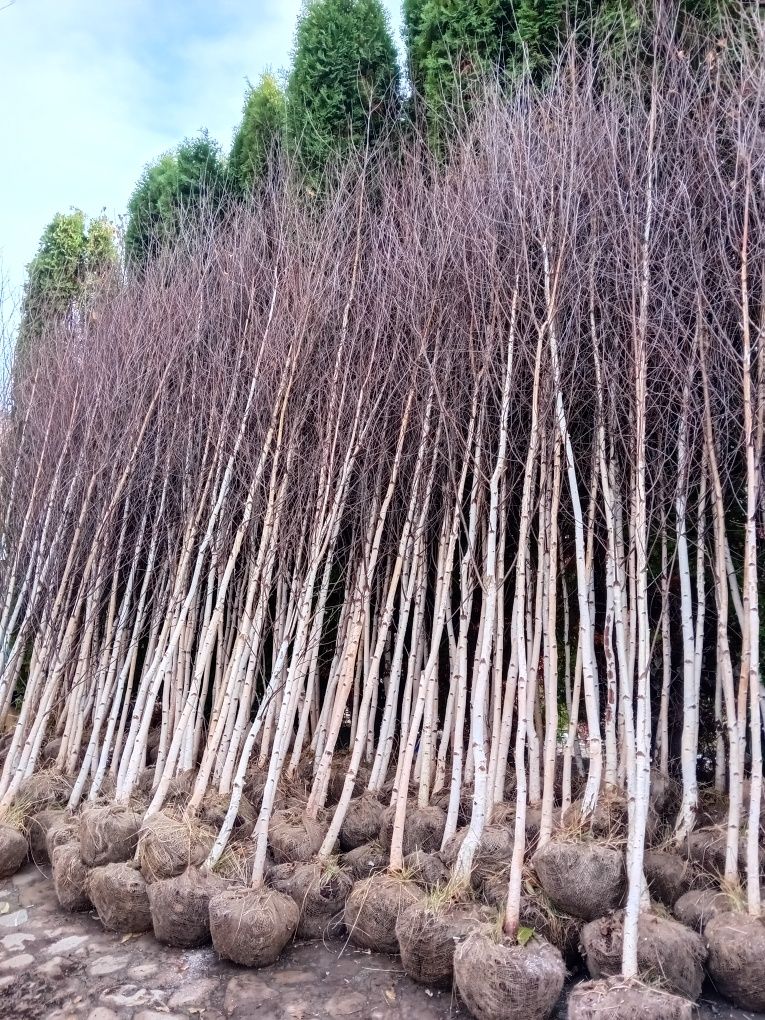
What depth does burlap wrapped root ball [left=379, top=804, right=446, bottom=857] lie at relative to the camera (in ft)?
13.0

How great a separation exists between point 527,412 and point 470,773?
7.64 ft

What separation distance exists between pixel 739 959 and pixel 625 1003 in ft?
2.11

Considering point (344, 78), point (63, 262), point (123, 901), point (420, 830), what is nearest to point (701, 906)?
point (420, 830)

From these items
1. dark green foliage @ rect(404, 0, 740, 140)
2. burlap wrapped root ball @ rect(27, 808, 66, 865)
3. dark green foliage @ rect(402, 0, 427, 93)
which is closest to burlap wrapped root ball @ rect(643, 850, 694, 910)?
burlap wrapped root ball @ rect(27, 808, 66, 865)

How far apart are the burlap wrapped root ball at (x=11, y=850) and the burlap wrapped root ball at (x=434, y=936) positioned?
263cm

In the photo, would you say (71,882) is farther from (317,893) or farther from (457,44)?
(457,44)

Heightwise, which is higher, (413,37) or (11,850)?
(413,37)

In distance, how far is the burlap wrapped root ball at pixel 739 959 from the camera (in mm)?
2875

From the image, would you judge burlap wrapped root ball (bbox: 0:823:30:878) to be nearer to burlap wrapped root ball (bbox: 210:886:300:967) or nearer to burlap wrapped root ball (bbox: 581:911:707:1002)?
burlap wrapped root ball (bbox: 210:886:300:967)

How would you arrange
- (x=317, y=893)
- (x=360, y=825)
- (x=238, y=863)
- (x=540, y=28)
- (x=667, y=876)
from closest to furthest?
(x=667, y=876)
(x=317, y=893)
(x=238, y=863)
(x=360, y=825)
(x=540, y=28)

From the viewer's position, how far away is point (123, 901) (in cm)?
376

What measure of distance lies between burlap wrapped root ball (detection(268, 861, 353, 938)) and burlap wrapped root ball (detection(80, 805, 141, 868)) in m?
0.96

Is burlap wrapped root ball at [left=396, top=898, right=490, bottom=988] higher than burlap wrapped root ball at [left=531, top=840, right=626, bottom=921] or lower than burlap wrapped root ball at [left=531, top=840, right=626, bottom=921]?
lower

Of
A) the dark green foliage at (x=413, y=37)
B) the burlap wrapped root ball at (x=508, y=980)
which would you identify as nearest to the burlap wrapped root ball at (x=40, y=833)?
the burlap wrapped root ball at (x=508, y=980)
